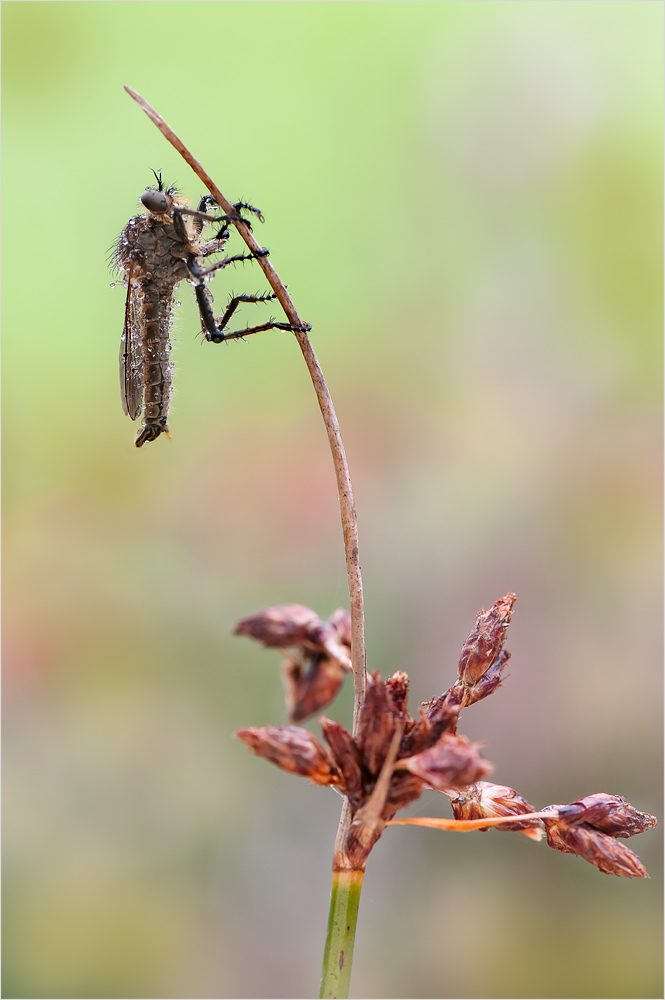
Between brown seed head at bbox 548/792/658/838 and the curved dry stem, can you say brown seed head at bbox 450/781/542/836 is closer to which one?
brown seed head at bbox 548/792/658/838

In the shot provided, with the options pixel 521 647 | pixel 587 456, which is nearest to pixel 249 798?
pixel 521 647

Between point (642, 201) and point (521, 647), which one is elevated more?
point (642, 201)

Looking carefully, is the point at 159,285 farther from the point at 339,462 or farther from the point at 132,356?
the point at 339,462

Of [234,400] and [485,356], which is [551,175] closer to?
[485,356]

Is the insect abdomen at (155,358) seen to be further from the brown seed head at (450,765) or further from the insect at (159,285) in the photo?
the brown seed head at (450,765)

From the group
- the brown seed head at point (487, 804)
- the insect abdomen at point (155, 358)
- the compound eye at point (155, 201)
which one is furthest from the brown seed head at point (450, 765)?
the insect abdomen at point (155, 358)

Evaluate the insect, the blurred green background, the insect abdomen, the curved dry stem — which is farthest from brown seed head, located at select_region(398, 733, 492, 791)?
the blurred green background

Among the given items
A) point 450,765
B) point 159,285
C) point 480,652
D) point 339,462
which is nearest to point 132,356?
point 159,285
